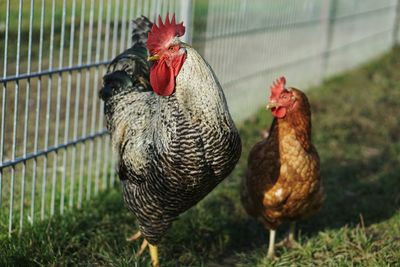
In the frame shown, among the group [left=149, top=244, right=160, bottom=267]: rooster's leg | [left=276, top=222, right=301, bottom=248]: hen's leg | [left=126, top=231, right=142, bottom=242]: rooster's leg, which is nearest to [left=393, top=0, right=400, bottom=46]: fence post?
[left=276, top=222, right=301, bottom=248]: hen's leg

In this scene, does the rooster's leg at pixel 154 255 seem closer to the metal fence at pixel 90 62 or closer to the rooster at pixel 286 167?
the rooster at pixel 286 167

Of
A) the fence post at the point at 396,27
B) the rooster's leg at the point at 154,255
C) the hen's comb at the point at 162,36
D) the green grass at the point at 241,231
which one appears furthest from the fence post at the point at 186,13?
the fence post at the point at 396,27

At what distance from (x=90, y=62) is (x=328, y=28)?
21.8 feet

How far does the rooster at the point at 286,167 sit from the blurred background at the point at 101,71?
113 centimetres

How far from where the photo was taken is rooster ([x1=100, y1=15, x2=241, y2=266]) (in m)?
3.76

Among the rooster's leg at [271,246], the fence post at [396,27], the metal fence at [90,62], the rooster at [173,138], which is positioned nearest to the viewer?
the rooster at [173,138]

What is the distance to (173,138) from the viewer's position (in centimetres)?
376

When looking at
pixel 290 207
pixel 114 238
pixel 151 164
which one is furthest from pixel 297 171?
pixel 114 238

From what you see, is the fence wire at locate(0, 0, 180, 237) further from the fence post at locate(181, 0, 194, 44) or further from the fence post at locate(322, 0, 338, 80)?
the fence post at locate(322, 0, 338, 80)

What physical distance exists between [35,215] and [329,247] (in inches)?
100

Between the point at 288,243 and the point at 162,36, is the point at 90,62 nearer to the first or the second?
the point at 162,36

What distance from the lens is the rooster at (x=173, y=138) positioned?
3.76 metres

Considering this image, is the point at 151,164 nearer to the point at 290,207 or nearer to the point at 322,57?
the point at 290,207

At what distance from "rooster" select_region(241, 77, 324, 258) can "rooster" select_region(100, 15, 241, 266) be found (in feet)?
2.77
